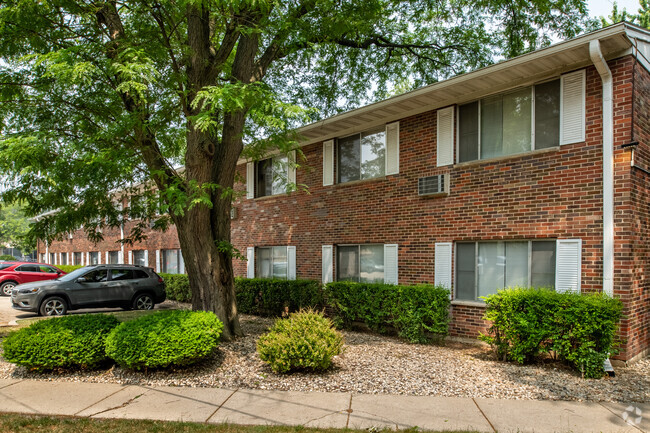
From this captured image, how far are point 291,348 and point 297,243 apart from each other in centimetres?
657

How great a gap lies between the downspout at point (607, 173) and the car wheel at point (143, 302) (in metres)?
12.4

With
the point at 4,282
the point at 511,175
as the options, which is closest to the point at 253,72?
the point at 511,175

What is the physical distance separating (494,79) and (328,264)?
606 cm

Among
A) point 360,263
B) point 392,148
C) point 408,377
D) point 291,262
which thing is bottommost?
point 408,377

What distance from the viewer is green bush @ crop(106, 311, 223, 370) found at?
632cm

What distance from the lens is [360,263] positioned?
11234 millimetres

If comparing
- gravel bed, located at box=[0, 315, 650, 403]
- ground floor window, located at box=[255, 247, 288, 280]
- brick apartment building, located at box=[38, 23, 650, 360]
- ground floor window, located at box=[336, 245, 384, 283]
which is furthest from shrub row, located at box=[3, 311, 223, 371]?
ground floor window, located at box=[255, 247, 288, 280]

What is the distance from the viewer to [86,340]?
676 centimetres

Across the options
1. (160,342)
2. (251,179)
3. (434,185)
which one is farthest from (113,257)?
(434,185)

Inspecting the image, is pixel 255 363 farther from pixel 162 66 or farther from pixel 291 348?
pixel 162 66

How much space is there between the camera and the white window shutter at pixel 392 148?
1036 cm

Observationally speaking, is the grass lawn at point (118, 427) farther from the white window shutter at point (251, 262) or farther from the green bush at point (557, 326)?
the white window shutter at point (251, 262)

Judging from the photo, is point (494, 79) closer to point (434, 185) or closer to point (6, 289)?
point (434, 185)

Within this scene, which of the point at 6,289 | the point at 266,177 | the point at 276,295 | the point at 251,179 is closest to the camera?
the point at 276,295
